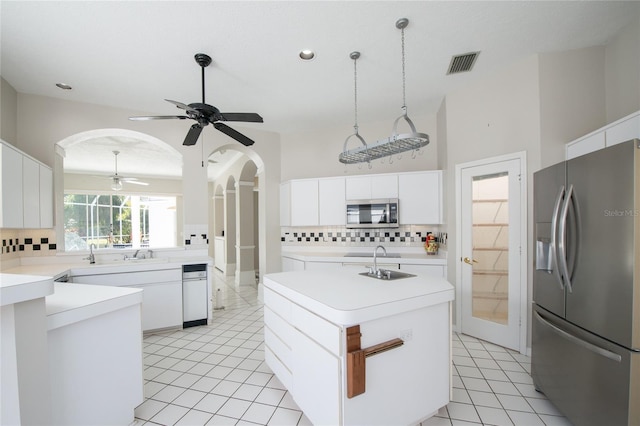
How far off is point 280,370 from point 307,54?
2796 millimetres

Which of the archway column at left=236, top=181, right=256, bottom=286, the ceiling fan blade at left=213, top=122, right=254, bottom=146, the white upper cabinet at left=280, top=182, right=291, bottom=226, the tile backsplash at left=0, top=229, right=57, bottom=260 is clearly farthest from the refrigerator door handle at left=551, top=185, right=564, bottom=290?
the archway column at left=236, top=181, right=256, bottom=286

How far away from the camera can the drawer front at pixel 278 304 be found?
2.01m

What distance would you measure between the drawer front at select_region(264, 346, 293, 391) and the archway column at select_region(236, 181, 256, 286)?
4.07 m

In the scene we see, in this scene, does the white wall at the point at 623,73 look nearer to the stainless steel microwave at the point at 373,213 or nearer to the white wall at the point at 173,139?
the stainless steel microwave at the point at 373,213

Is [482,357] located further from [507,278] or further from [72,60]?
[72,60]

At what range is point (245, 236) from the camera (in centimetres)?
649

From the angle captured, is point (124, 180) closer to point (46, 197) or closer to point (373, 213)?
point (46, 197)

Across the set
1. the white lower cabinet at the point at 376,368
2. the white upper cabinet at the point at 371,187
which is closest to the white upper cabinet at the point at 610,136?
the white lower cabinet at the point at 376,368

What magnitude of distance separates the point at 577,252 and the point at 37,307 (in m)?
2.96

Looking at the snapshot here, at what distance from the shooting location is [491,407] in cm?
202

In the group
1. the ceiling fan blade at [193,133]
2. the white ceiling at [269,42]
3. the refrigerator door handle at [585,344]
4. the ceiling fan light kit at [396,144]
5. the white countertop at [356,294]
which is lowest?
the refrigerator door handle at [585,344]

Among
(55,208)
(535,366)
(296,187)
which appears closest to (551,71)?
(535,366)

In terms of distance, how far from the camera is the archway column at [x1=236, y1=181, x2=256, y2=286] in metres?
6.29

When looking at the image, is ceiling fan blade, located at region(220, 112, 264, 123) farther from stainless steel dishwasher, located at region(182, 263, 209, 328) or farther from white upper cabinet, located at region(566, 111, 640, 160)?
white upper cabinet, located at region(566, 111, 640, 160)
